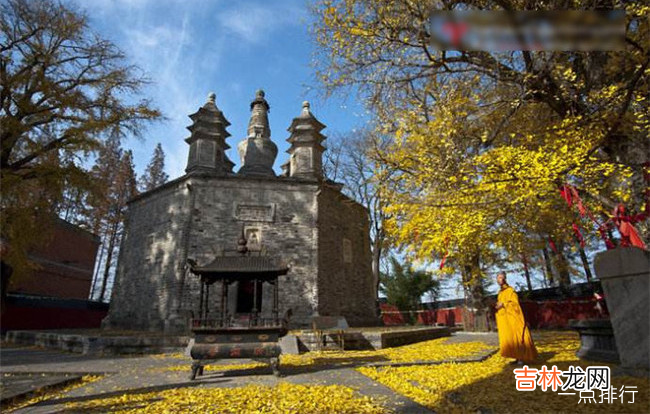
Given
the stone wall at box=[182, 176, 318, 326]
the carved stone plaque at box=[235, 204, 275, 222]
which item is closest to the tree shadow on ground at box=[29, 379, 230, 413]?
the stone wall at box=[182, 176, 318, 326]

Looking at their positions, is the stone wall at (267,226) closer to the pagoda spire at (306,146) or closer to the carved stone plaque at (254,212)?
the carved stone plaque at (254,212)

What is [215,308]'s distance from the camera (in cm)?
1609

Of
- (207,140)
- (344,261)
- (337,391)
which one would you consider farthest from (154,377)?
(207,140)

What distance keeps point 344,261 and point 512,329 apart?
41.8 feet

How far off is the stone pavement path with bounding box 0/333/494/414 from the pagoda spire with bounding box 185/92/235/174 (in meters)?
11.5

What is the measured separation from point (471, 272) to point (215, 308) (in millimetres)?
11783

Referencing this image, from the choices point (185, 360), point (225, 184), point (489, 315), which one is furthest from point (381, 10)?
point (489, 315)

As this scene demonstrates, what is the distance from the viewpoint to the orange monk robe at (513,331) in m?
7.02

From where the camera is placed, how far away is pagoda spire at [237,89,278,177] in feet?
68.0

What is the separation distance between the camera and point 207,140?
67.2 feet

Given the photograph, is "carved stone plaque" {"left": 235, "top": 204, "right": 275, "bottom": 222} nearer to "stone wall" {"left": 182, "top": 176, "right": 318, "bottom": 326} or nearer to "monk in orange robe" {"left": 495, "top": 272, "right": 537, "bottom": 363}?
"stone wall" {"left": 182, "top": 176, "right": 318, "bottom": 326}

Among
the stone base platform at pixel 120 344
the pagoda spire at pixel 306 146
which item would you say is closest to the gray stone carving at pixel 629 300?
the stone base platform at pixel 120 344

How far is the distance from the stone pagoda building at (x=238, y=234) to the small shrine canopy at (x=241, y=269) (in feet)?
23.0

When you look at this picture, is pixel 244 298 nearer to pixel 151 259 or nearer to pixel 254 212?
pixel 254 212
